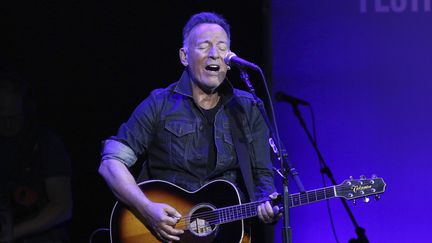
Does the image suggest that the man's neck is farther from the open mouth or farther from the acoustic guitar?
the acoustic guitar

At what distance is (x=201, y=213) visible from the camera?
11.6 ft

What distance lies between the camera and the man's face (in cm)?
370

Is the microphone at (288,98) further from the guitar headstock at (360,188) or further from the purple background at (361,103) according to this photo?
the guitar headstock at (360,188)

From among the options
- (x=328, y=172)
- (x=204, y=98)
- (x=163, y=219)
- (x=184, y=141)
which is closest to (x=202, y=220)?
(x=163, y=219)

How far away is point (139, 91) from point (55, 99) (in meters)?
0.58

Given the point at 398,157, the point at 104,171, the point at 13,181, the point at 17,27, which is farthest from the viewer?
the point at 398,157

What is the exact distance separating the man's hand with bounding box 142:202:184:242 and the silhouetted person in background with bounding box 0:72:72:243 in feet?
1.53

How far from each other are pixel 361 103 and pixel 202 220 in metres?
1.84

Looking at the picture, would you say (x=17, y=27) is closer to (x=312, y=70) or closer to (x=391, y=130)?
(x=312, y=70)

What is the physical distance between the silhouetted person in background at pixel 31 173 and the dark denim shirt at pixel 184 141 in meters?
0.33

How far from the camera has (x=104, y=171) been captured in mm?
3664

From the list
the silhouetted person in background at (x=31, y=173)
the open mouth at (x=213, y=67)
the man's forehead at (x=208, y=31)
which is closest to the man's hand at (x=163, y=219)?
the silhouetted person in background at (x=31, y=173)

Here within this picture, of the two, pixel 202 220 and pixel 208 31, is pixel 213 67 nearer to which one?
pixel 208 31

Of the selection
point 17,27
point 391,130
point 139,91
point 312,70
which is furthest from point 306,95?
point 17,27
